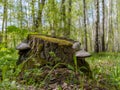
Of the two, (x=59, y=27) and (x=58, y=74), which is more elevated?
(x=59, y=27)

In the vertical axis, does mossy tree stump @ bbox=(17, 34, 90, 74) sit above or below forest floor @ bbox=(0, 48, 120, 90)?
above

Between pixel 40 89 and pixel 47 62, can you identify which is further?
pixel 47 62

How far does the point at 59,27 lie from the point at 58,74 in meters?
9.93

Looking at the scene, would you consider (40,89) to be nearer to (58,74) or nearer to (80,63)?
(58,74)

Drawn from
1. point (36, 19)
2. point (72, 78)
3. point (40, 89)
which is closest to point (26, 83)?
point (40, 89)

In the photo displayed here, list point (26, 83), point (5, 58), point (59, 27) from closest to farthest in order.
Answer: point (26, 83)
point (5, 58)
point (59, 27)

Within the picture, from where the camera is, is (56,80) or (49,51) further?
(49,51)

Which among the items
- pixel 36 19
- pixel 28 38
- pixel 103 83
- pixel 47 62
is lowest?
pixel 103 83

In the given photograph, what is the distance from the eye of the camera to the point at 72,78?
4348mm

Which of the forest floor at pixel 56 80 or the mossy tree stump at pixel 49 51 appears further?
the mossy tree stump at pixel 49 51

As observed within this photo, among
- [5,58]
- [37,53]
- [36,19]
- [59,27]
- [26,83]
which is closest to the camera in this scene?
[26,83]

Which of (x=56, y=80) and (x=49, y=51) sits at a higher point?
(x=49, y=51)

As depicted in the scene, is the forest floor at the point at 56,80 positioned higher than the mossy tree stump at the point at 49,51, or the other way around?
the mossy tree stump at the point at 49,51

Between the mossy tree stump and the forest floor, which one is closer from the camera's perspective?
the forest floor
